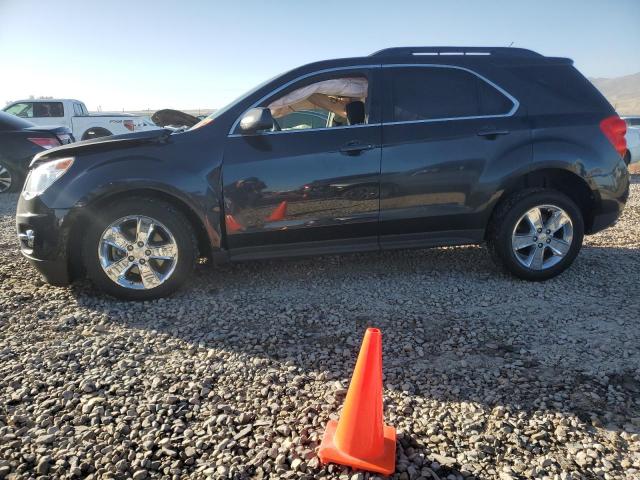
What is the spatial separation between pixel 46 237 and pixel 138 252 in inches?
26.8

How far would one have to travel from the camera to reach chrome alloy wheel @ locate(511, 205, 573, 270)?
152 inches

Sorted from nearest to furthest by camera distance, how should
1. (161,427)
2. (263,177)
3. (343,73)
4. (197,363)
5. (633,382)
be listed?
1. (161,427)
2. (633,382)
3. (197,363)
4. (263,177)
5. (343,73)

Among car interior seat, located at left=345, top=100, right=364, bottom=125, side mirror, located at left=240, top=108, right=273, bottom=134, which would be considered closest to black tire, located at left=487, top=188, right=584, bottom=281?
car interior seat, located at left=345, top=100, right=364, bottom=125

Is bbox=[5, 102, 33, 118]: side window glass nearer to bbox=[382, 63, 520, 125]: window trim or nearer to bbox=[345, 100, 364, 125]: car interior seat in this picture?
bbox=[345, 100, 364, 125]: car interior seat

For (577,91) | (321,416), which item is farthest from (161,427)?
(577,91)

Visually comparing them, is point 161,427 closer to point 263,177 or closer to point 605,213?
point 263,177

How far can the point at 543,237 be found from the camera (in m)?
3.90

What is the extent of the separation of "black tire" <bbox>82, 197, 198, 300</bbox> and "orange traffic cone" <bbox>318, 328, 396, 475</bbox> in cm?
205

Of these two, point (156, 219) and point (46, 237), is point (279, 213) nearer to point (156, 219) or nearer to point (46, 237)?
point (156, 219)

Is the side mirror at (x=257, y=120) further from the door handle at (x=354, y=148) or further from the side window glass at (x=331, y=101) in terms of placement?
the door handle at (x=354, y=148)

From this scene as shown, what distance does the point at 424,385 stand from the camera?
97.1 inches

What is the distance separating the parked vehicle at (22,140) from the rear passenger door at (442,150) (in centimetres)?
669

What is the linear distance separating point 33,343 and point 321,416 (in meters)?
2.02

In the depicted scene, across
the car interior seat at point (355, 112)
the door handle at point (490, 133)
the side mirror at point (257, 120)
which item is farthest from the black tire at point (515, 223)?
Answer: the side mirror at point (257, 120)
